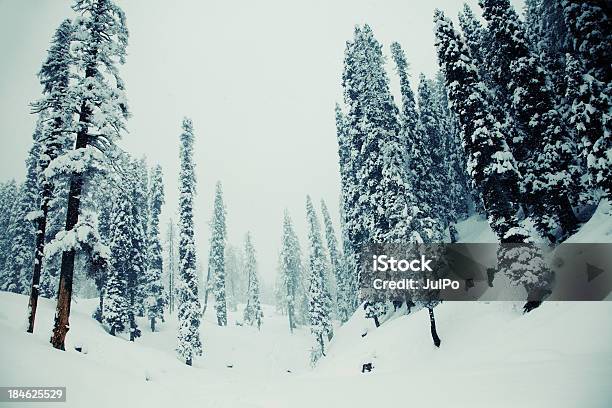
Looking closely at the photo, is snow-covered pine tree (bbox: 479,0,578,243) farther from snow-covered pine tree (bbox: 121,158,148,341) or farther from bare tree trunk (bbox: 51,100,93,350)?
snow-covered pine tree (bbox: 121,158,148,341)

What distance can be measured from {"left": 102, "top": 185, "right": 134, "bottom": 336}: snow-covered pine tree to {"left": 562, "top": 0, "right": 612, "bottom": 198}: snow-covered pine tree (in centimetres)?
3640

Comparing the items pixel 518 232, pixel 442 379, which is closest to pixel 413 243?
pixel 518 232

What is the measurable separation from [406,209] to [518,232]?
582 cm

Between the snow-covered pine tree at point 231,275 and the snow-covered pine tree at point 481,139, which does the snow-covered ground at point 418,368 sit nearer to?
the snow-covered pine tree at point 481,139

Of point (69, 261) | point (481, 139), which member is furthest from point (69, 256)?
point (481, 139)

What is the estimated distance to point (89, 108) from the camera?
15.1 metres

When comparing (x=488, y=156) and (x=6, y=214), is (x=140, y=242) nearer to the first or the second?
(x=6, y=214)

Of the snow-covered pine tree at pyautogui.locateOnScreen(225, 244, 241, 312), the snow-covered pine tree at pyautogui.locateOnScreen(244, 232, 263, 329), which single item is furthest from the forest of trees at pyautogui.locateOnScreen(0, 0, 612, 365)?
the snow-covered pine tree at pyautogui.locateOnScreen(225, 244, 241, 312)

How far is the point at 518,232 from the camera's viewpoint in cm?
1764

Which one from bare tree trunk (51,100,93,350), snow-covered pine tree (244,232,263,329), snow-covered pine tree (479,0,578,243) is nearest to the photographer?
bare tree trunk (51,100,93,350)

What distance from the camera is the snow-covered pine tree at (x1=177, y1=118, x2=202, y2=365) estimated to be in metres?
34.6

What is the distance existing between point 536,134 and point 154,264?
42.6 m
